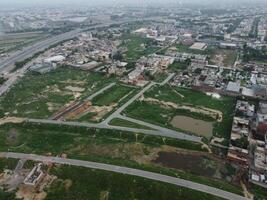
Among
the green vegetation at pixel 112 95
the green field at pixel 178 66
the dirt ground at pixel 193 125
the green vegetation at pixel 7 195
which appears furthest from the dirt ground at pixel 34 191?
the green field at pixel 178 66

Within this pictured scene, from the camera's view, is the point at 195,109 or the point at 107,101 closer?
the point at 195,109

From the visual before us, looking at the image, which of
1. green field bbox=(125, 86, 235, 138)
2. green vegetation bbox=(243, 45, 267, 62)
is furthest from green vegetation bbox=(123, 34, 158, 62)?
green vegetation bbox=(243, 45, 267, 62)

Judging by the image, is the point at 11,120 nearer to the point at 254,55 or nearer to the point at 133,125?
the point at 133,125

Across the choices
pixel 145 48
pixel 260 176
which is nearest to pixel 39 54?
pixel 145 48

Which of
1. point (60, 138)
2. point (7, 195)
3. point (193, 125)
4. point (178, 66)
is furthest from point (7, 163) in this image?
point (178, 66)

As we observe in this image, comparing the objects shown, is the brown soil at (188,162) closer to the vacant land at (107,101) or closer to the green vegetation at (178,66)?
the vacant land at (107,101)

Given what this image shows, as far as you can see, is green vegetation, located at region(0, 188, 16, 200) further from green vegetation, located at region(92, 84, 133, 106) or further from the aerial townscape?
green vegetation, located at region(92, 84, 133, 106)

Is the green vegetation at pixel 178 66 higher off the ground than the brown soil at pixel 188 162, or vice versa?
the green vegetation at pixel 178 66
